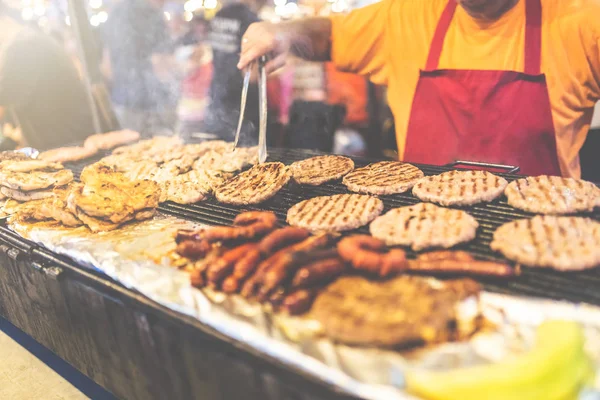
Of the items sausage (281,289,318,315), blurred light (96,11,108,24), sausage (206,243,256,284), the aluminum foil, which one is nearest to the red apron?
the aluminum foil

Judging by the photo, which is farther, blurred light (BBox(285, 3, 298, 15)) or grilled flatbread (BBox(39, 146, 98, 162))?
blurred light (BBox(285, 3, 298, 15))

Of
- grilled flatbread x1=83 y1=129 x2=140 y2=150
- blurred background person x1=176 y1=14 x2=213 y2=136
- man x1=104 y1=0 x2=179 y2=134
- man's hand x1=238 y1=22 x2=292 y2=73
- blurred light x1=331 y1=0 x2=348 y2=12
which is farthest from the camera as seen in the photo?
blurred light x1=331 y1=0 x2=348 y2=12

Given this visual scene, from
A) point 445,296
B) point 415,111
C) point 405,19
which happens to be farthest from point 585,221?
point 405,19

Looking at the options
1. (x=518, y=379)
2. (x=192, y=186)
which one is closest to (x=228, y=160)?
(x=192, y=186)

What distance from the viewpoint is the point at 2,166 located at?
4.30 m

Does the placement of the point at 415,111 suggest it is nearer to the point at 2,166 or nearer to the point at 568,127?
the point at 568,127

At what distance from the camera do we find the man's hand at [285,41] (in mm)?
4238

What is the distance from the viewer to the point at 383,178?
3.61m

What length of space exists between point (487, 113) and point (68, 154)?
A: 189 inches

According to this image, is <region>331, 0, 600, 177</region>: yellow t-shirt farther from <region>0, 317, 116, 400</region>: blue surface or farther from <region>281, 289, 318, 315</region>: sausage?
<region>0, 317, 116, 400</region>: blue surface

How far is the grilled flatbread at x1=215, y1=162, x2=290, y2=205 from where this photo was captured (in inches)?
135

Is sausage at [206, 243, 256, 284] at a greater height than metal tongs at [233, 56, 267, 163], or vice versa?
metal tongs at [233, 56, 267, 163]

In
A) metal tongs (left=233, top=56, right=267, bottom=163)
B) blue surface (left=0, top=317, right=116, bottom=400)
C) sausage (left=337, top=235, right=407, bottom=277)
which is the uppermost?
metal tongs (left=233, top=56, right=267, bottom=163)

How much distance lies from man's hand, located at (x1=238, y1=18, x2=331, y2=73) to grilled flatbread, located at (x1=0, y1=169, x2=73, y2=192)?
1.96 meters
